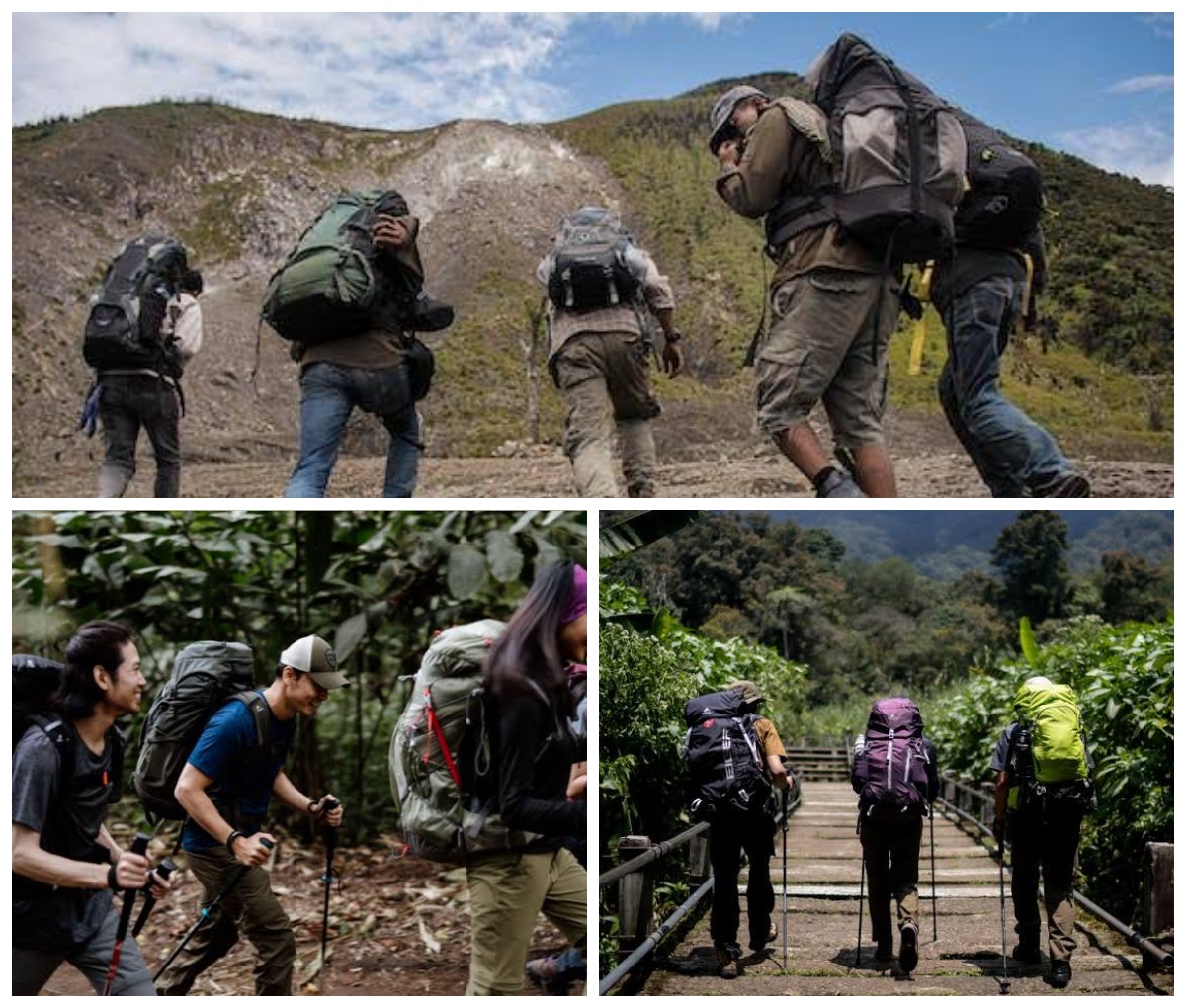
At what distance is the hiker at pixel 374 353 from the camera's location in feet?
17.1

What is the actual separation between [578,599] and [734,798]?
0.88 m

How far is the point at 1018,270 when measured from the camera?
517 centimetres

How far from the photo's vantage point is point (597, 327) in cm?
531

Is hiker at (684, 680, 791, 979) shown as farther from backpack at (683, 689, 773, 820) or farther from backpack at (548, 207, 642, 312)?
backpack at (548, 207, 642, 312)

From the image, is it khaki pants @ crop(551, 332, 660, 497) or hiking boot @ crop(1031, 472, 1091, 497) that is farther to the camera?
khaki pants @ crop(551, 332, 660, 497)

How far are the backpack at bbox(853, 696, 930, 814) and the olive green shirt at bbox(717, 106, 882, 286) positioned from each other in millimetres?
1601

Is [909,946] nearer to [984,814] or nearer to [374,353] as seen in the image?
[984,814]

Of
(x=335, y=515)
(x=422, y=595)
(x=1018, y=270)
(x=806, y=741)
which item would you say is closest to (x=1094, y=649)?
(x=806, y=741)

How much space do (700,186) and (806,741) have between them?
11.9 feet

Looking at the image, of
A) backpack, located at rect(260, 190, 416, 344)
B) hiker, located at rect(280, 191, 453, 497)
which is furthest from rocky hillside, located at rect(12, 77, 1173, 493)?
backpack, located at rect(260, 190, 416, 344)

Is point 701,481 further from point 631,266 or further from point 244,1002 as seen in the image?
point 244,1002

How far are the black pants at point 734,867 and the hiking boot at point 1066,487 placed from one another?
5.06ft

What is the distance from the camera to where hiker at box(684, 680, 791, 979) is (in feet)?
15.5

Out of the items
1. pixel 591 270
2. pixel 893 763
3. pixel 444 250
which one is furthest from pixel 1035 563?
pixel 444 250
